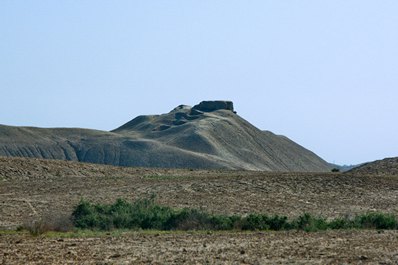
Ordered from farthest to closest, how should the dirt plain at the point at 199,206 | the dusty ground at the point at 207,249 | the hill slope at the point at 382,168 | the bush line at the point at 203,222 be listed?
the hill slope at the point at 382,168 < the bush line at the point at 203,222 < the dirt plain at the point at 199,206 < the dusty ground at the point at 207,249

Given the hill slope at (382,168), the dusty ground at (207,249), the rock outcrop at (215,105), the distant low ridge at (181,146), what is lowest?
the dusty ground at (207,249)

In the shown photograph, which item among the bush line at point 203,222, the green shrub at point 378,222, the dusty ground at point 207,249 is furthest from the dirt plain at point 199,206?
the green shrub at point 378,222

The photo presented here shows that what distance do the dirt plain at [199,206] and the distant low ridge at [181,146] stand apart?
69623 mm

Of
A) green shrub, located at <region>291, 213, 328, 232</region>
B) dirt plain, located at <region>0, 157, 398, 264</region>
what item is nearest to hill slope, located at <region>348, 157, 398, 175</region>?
dirt plain, located at <region>0, 157, 398, 264</region>

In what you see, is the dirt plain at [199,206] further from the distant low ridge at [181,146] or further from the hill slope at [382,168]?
the distant low ridge at [181,146]

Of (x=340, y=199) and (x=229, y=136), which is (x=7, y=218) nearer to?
(x=340, y=199)

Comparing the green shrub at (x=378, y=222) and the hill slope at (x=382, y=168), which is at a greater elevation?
the hill slope at (x=382, y=168)

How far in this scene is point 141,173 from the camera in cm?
7025

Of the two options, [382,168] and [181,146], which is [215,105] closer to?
[181,146]

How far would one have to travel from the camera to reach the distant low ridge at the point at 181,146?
143 m

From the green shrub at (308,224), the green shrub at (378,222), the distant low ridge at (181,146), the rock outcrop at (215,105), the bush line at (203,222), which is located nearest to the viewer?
the green shrub at (308,224)

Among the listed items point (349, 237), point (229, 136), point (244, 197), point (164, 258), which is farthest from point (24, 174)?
point (229, 136)

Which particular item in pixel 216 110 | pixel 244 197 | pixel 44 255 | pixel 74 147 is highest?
pixel 216 110

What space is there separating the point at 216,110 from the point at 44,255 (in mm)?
164645
